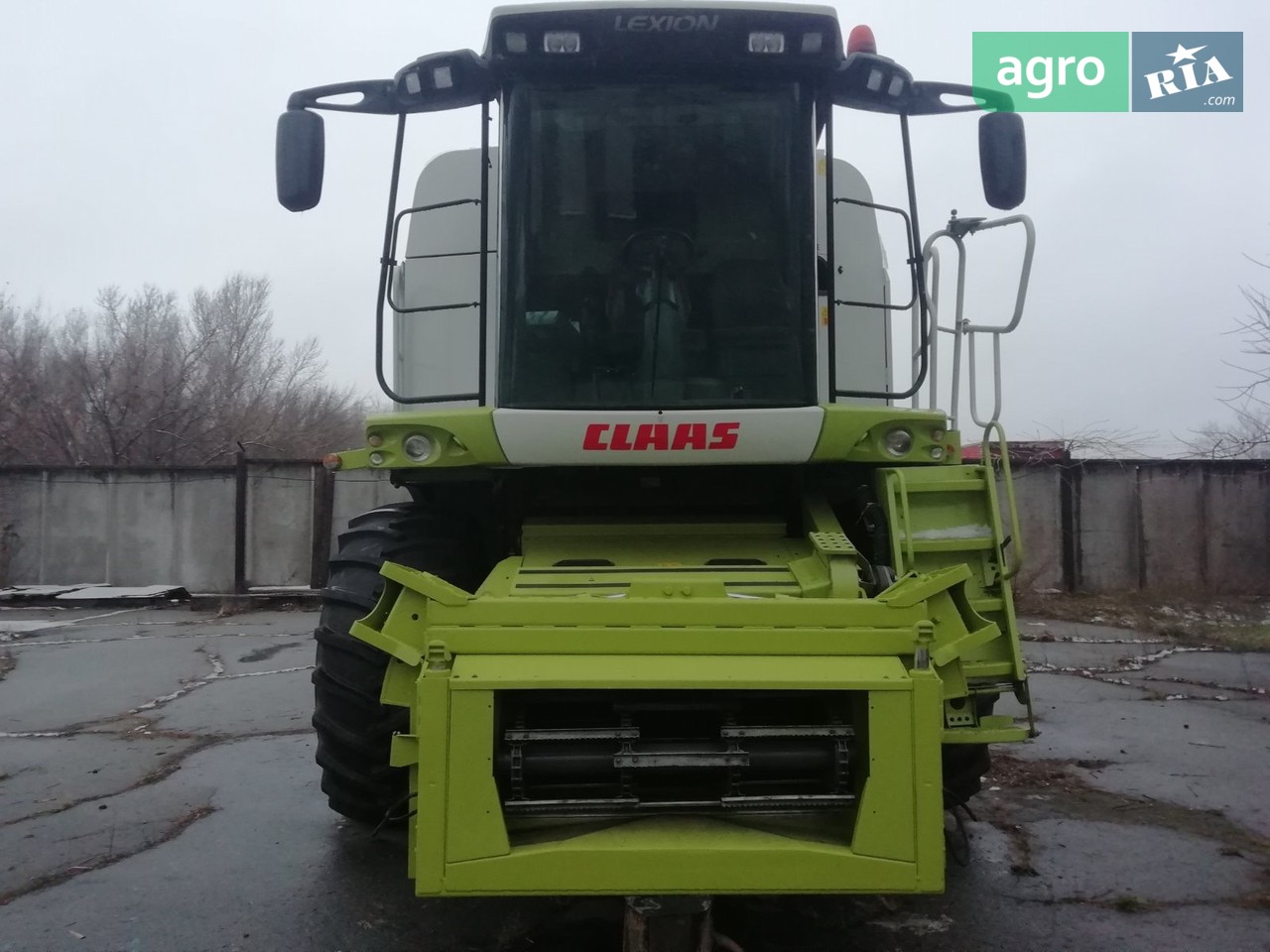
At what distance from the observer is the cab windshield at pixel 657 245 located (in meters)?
3.51

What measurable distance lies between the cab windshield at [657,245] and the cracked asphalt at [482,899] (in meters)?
1.89

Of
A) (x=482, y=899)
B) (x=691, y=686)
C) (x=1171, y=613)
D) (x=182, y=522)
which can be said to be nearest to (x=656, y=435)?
(x=691, y=686)

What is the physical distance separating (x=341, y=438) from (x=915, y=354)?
32036 millimetres

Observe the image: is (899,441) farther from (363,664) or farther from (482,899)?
(482,899)

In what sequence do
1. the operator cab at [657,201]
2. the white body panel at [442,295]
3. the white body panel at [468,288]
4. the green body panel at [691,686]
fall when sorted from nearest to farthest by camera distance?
the green body panel at [691,686] < the operator cab at [657,201] < the white body panel at [468,288] < the white body panel at [442,295]

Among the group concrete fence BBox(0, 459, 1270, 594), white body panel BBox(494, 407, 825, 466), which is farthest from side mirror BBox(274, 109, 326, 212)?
concrete fence BBox(0, 459, 1270, 594)

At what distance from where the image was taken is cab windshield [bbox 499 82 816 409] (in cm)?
351

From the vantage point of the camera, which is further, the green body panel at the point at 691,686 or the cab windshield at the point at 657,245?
the cab windshield at the point at 657,245

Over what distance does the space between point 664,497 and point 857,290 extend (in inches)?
48.7

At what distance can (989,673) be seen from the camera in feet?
10.5

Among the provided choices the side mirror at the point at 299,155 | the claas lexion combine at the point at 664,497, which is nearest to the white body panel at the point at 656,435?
the claas lexion combine at the point at 664,497

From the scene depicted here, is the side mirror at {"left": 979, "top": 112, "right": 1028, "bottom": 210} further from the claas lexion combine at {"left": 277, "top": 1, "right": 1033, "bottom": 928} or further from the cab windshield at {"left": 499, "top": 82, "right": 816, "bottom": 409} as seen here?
the cab windshield at {"left": 499, "top": 82, "right": 816, "bottom": 409}

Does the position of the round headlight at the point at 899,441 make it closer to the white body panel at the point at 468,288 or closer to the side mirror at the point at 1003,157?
the white body panel at the point at 468,288

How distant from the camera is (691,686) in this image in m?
2.68
